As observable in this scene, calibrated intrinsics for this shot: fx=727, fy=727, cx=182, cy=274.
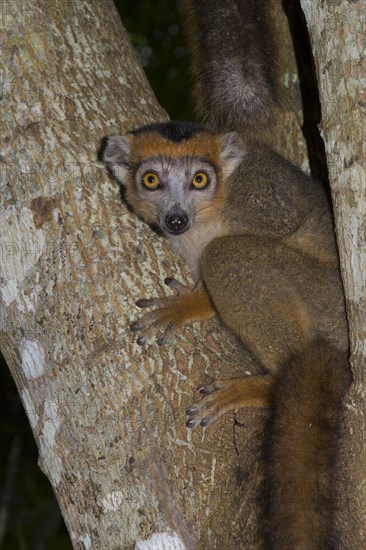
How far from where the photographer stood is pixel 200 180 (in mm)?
5270

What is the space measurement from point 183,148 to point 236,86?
1.89ft

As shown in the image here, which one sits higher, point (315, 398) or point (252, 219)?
point (252, 219)

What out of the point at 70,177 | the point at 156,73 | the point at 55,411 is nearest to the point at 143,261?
the point at 70,177

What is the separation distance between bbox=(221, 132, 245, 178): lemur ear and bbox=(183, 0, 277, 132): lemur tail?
158 millimetres

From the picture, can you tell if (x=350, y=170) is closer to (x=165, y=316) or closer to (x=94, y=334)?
(x=165, y=316)

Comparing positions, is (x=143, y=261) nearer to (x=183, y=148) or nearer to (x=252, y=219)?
(x=252, y=219)

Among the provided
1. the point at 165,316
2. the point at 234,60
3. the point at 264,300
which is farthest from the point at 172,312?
the point at 234,60

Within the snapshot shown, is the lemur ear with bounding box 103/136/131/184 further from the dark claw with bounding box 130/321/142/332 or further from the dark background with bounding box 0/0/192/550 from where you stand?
the dark background with bounding box 0/0/192/550

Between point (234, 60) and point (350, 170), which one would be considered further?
point (234, 60)

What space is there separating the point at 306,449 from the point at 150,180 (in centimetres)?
249

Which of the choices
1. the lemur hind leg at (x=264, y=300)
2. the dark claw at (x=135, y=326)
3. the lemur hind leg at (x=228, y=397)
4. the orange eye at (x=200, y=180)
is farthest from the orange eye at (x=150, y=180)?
A: the lemur hind leg at (x=228, y=397)

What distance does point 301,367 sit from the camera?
→ 3.92 m

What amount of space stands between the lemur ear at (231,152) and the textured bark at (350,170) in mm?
1740

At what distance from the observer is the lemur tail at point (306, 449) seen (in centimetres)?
321
